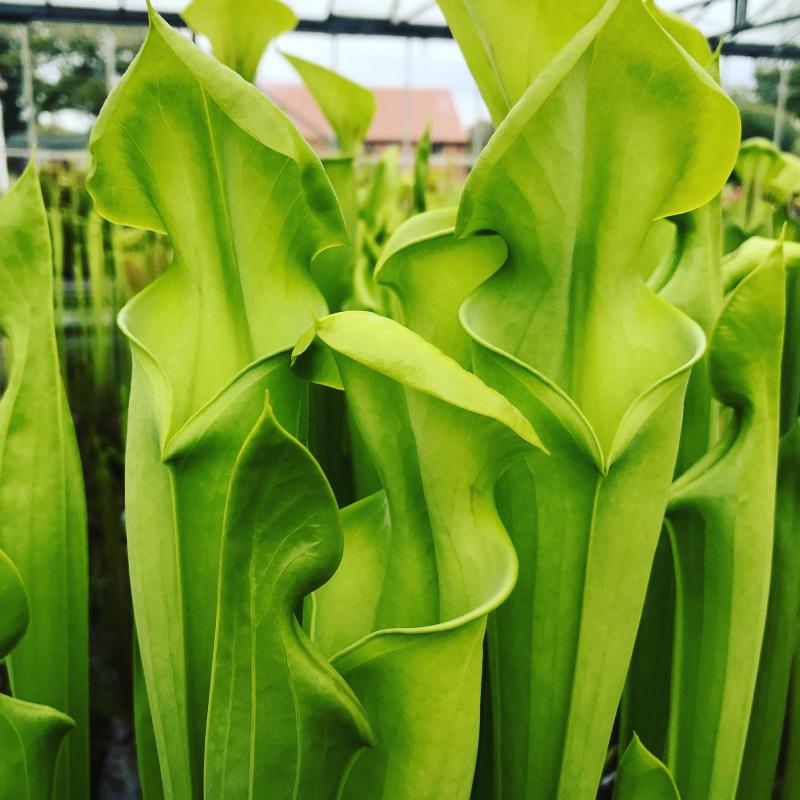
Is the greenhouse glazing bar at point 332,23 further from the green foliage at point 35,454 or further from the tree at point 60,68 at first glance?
the green foliage at point 35,454

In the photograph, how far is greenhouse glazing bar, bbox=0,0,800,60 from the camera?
4547 mm

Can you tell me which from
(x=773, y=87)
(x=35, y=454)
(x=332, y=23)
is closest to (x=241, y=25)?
(x=35, y=454)

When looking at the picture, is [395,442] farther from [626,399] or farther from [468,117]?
[468,117]

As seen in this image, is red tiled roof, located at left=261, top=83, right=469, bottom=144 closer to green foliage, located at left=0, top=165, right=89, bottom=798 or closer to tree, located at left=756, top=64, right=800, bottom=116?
tree, located at left=756, top=64, right=800, bottom=116

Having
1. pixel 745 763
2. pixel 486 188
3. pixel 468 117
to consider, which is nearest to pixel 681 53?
pixel 486 188

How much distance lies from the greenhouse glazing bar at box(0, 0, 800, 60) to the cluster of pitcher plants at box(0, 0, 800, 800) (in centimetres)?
440

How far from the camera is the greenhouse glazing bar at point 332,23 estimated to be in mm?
4547

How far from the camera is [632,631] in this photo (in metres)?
0.25

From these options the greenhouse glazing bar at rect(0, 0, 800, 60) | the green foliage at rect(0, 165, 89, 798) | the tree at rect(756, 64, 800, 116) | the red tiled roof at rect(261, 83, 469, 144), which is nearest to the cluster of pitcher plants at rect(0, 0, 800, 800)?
the green foliage at rect(0, 165, 89, 798)

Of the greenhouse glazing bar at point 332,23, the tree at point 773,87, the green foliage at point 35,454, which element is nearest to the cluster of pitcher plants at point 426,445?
the green foliage at point 35,454

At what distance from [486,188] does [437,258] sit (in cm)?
5

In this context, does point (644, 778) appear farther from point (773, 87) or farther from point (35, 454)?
point (773, 87)

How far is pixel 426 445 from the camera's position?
215 mm

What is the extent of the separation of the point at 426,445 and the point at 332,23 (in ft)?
18.4
